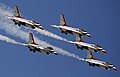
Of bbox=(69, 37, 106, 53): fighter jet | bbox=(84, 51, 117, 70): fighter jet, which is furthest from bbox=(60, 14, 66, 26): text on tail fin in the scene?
bbox=(84, 51, 117, 70): fighter jet

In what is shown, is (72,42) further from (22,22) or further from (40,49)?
(22,22)

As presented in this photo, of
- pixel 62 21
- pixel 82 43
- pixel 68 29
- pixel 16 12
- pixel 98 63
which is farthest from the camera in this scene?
pixel 98 63

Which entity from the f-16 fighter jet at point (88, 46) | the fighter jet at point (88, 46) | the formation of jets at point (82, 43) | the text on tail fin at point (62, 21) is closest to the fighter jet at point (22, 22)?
the formation of jets at point (82, 43)

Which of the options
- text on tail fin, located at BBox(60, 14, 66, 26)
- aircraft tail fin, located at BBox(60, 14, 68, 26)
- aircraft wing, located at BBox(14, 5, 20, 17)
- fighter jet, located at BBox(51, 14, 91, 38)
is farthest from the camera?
text on tail fin, located at BBox(60, 14, 66, 26)

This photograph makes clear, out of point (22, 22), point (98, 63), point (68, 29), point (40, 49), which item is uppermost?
point (22, 22)

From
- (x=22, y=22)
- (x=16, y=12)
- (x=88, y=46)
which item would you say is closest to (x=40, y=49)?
(x=22, y=22)

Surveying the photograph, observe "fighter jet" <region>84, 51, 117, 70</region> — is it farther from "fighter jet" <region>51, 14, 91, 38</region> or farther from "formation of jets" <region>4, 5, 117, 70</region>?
"fighter jet" <region>51, 14, 91, 38</region>

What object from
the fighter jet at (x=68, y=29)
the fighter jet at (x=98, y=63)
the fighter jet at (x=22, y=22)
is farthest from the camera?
the fighter jet at (x=98, y=63)

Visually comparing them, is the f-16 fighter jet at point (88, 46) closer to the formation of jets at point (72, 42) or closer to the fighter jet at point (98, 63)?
the formation of jets at point (72, 42)

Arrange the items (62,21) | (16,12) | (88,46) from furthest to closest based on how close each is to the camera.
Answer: (62,21)
(88,46)
(16,12)

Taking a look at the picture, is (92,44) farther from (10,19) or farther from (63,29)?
(10,19)

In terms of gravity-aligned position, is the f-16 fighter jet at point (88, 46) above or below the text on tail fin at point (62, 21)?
below

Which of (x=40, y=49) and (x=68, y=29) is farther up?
(x=68, y=29)

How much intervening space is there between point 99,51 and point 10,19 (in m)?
33.8
